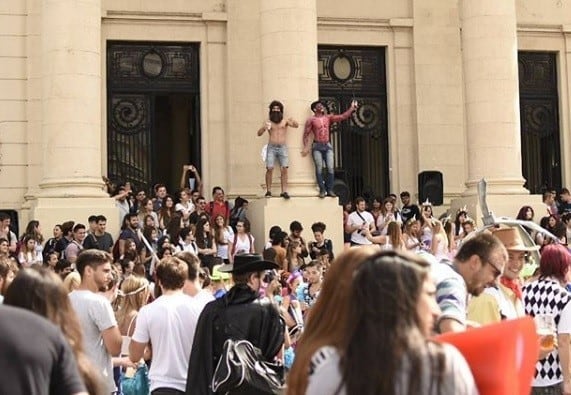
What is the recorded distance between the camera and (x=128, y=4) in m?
24.3

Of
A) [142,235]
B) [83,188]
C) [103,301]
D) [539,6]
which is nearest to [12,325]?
[103,301]

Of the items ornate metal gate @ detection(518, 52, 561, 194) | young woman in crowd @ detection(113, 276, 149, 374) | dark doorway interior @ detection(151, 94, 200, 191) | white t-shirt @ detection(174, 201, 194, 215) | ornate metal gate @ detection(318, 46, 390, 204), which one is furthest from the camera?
dark doorway interior @ detection(151, 94, 200, 191)

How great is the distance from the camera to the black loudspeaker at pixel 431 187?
941 inches

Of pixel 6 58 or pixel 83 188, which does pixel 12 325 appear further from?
pixel 6 58

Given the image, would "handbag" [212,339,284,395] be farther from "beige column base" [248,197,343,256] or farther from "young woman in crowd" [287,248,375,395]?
"beige column base" [248,197,343,256]

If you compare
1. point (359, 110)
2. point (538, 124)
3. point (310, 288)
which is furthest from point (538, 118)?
point (310, 288)

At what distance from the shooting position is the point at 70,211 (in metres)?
19.9

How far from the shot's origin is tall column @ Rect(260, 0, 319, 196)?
20.7 meters

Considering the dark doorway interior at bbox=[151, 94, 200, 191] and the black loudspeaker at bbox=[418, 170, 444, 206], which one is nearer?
the black loudspeaker at bbox=[418, 170, 444, 206]

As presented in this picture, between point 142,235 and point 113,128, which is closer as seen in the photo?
point 142,235

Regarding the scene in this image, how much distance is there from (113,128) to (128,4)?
2.76 metres

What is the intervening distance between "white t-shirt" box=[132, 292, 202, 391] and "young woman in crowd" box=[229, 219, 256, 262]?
11.3m

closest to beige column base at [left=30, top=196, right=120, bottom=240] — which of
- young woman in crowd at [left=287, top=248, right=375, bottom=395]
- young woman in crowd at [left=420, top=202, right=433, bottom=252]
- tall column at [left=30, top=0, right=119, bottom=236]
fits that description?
tall column at [left=30, top=0, right=119, bottom=236]

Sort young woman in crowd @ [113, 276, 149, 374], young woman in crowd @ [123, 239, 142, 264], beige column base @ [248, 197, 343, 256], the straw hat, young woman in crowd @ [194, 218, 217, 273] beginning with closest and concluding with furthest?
the straw hat → young woman in crowd @ [113, 276, 149, 374] → young woman in crowd @ [123, 239, 142, 264] → young woman in crowd @ [194, 218, 217, 273] → beige column base @ [248, 197, 343, 256]
